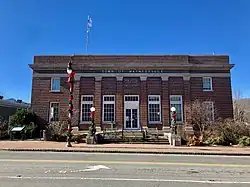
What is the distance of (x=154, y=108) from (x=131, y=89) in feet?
11.3

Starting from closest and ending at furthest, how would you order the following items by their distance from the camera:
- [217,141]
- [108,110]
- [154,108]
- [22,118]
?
1. [217,141]
2. [22,118]
3. [108,110]
4. [154,108]

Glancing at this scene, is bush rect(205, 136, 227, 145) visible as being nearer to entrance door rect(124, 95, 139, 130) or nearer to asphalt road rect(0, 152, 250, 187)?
entrance door rect(124, 95, 139, 130)

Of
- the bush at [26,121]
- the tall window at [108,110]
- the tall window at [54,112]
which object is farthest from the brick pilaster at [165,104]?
the bush at [26,121]

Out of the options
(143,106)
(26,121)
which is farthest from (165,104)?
(26,121)

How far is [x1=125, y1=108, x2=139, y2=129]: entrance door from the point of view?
2798cm

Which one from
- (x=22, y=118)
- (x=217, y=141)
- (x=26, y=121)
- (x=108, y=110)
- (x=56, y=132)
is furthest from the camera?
(x=108, y=110)

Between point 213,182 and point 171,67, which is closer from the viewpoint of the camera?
point 213,182

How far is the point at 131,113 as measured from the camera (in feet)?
92.4

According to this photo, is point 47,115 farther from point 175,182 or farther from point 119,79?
point 175,182

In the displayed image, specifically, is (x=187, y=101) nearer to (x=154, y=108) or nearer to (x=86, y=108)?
(x=154, y=108)

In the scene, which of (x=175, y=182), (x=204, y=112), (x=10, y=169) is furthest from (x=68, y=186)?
(x=204, y=112)

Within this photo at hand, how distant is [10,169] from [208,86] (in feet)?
81.2

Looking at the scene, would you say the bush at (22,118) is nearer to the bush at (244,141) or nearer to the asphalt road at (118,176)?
the asphalt road at (118,176)

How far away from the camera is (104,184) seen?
661 cm
